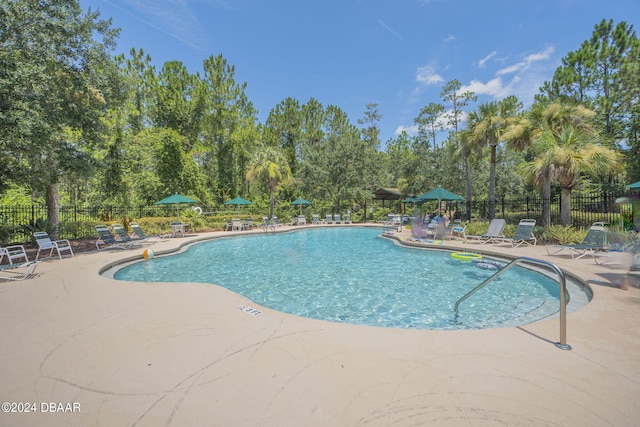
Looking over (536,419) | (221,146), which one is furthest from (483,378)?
(221,146)

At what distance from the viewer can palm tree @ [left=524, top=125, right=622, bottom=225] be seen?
33.7 feet

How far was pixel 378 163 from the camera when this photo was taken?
2848 centimetres

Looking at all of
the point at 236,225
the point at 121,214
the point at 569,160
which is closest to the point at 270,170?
the point at 236,225

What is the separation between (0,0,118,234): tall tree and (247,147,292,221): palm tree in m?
12.1

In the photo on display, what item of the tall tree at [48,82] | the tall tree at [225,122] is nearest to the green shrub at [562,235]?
the tall tree at [48,82]

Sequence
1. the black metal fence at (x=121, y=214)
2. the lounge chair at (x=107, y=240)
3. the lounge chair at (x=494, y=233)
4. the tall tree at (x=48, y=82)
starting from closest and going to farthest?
the tall tree at (x=48, y=82)
the lounge chair at (x=107, y=240)
the black metal fence at (x=121, y=214)
the lounge chair at (x=494, y=233)

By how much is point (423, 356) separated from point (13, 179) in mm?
14242

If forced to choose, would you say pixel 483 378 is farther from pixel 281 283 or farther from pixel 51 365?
pixel 281 283

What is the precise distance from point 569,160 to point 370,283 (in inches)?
367

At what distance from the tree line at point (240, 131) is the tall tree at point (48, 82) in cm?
4

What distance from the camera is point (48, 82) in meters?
9.95

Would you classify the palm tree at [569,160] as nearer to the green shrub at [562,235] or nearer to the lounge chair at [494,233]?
the green shrub at [562,235]

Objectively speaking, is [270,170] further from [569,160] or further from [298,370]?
[298,370]

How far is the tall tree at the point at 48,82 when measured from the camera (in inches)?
351
